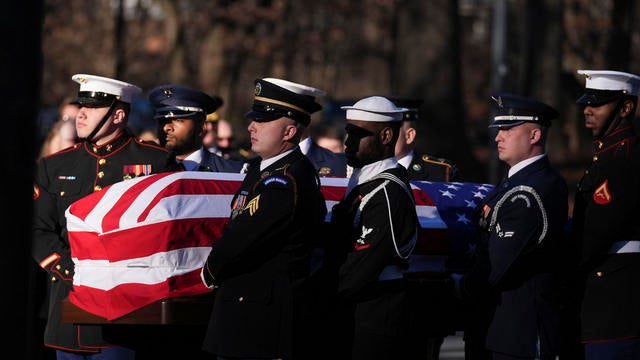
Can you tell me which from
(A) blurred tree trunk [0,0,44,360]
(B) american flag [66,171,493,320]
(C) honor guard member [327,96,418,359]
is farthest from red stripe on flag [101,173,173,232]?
(A) blurred tree trunk [0,0,44,360]

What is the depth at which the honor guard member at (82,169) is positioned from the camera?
6875mm

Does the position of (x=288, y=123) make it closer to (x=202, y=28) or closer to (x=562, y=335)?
(x=562, y=335)

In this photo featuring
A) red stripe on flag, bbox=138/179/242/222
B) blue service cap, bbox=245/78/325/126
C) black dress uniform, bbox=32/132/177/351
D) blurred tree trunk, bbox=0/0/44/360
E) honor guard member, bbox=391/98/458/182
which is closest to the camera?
blurred tree trunk, bbox=0/0/44/360

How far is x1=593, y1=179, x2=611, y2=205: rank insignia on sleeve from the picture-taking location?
6.42 metres

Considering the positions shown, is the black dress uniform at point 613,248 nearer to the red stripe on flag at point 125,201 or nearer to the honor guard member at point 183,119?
the red stripe on flag at point 125,201

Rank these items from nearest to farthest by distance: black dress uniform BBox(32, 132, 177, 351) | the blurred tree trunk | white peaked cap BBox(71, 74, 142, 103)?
1. the blurred tree trunk
2. black dress uniform BBox(32, 132, 177, 351)
3. white peaked cap BBox(71, 74, 142, 103)

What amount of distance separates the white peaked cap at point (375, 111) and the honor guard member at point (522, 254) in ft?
1.98

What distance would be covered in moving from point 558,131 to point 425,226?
27971 mm

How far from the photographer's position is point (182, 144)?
7.92 m

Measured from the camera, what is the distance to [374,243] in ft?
19.8

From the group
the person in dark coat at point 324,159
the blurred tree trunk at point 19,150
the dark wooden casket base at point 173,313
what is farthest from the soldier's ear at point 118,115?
the blurred tree trunk at point 19,150

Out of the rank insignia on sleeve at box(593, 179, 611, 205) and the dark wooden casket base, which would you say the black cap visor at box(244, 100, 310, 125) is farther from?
the rank insignia on sleeve at box(593, 179, 611, 205)

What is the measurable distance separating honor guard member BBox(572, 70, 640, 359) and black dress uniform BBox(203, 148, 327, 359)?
1.36 metres

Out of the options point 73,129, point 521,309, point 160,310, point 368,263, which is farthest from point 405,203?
point 73,129
